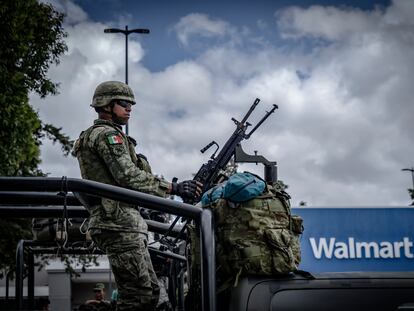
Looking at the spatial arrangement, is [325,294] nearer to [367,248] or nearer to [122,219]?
[122,219]

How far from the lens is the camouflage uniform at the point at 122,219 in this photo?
2805 millimetres

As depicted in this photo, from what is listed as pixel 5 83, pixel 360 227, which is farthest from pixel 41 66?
pixel 360 227

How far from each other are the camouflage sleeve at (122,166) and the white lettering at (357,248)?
25.1ft

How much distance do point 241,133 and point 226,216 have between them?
3.69 m

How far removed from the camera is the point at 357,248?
10383 mm

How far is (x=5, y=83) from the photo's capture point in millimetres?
10508

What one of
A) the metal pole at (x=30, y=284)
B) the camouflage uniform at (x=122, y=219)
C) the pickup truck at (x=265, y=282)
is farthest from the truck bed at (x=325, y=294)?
the metal pole at (x=30, y=284)

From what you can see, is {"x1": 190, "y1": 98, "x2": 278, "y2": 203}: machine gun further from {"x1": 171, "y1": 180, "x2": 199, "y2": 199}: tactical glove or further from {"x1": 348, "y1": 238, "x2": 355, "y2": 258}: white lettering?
{"x1": 348, "y1": 238, "x2": 355, "y2": 258}: white lettering

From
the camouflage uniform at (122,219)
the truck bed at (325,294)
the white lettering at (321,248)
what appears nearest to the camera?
the truck bed at (325,294)

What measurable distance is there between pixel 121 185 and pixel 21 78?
27.7 ft

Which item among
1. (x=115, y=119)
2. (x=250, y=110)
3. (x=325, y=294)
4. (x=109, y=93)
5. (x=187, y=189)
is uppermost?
(x=250, y=110)

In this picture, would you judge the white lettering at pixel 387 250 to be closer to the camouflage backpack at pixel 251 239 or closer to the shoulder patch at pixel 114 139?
the shoulder patch at pixel 114 139

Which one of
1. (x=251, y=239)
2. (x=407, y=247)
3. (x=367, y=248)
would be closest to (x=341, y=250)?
(x=367, y=248)

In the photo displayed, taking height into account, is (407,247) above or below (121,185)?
above
